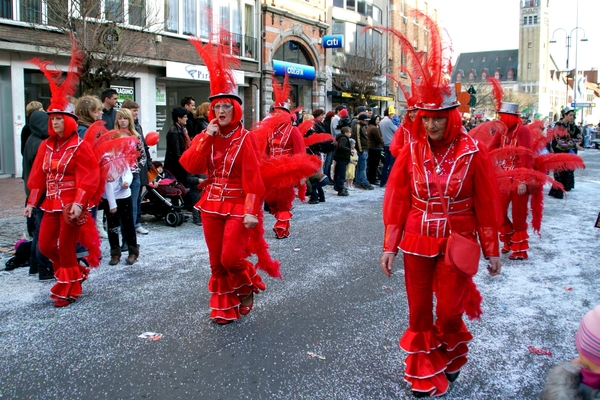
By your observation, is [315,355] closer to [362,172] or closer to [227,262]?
[227,262]

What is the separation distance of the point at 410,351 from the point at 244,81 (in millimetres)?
21199

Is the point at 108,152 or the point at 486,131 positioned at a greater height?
the point at 486,131

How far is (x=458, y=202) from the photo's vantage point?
3408mm

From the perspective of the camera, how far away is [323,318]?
184 inches

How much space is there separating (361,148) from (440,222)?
10.2m

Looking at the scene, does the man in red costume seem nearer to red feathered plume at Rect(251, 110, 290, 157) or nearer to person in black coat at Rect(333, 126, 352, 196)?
red feathered plume at Rect(251, 110, 290, 157)

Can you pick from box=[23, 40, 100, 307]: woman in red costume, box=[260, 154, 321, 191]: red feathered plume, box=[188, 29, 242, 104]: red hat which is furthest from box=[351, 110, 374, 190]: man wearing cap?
box=[188, 29, 242, 104]: red hat

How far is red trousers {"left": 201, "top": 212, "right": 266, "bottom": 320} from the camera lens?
172 inches

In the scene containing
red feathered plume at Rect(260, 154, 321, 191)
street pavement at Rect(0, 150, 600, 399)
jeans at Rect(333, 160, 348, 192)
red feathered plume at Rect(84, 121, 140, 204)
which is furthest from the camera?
jeans at Rect(333, 160, 348, 192)

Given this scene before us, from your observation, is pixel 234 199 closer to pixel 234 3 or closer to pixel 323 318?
pixel 323 318

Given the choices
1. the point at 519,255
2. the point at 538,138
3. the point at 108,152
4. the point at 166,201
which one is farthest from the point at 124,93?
the point at 519,255

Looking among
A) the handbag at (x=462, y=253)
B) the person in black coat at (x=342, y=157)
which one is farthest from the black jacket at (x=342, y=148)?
the handbag at (x=462, y=253)

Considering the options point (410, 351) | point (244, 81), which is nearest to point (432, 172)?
point (410, 351)

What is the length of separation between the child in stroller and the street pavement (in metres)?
1.72
